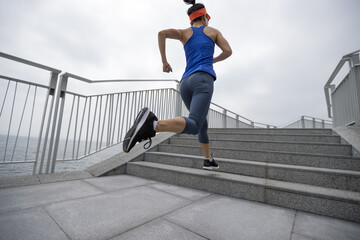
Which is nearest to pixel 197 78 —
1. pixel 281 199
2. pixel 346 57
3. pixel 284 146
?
pixel 281 199

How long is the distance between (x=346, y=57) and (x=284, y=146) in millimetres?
2348

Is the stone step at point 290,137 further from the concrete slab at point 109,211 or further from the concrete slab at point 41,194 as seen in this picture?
the concrete slab at point 41,194

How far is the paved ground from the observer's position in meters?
1.07

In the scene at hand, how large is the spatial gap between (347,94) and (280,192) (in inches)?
137

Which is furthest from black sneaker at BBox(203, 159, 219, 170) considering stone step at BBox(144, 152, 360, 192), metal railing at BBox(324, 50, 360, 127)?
metal railing at BBox(324, 50, 360, 127)

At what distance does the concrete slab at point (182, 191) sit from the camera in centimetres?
184

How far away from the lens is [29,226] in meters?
1.08

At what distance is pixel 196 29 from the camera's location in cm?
195

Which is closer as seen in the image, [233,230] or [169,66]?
[233,230]

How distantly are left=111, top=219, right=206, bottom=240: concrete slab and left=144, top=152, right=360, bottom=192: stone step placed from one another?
1362 millimetres

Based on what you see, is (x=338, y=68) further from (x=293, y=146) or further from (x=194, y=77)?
(x=194, y=77)

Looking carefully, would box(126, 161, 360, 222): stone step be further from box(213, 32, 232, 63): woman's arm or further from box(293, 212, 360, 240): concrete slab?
box(213, 32, 232, 63): woman's arm

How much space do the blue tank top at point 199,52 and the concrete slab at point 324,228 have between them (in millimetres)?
1457

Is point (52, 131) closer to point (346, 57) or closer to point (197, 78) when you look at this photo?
point (197, 78)
